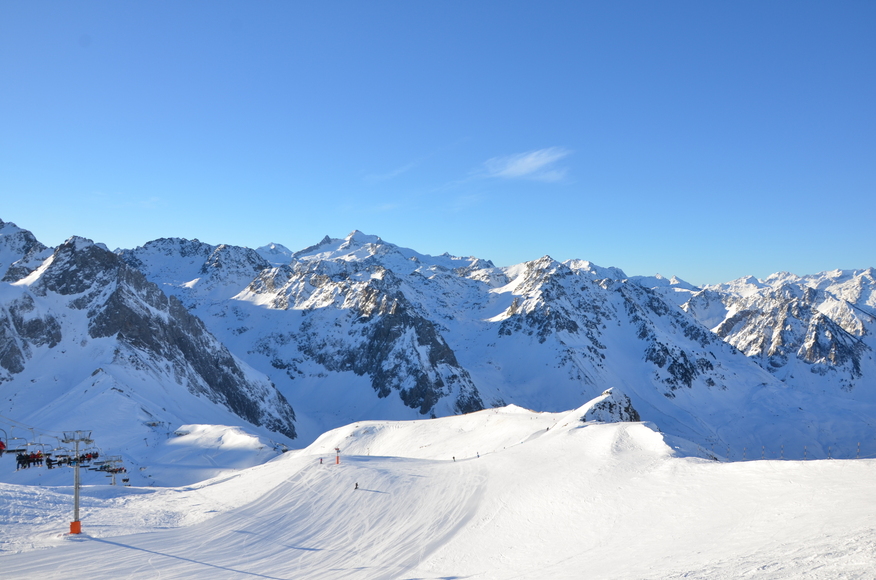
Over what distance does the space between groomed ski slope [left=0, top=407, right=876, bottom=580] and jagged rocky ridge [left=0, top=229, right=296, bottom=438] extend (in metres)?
62.2

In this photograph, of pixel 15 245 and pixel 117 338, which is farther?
pixel 15 245

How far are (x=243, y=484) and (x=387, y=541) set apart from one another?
18.3 m

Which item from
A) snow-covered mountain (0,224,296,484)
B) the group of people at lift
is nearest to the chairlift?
the group of people at lift

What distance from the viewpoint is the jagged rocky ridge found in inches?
4215

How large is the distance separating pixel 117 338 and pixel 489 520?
10854 centimetres

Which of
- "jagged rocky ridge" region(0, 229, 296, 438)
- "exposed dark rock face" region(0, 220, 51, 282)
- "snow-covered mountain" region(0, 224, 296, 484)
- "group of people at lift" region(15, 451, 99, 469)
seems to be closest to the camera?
"group of people at lift" region(15, 451, 99, 469)

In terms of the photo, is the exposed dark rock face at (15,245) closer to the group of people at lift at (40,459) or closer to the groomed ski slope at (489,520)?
the group of people at lift at (40,459)

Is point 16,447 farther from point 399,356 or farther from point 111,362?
point 399,356

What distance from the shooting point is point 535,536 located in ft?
96.4

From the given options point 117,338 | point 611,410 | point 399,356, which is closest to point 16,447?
point 611,410

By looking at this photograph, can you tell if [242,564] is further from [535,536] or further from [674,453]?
[674,453]

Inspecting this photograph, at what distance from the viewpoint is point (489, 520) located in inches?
1313

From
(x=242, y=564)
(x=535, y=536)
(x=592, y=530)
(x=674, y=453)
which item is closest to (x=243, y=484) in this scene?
(x=242, y=564)

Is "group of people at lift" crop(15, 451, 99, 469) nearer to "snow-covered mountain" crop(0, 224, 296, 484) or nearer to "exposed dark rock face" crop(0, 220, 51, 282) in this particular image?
"snow-covered mountain" crop(0, 224, 296, 484)
